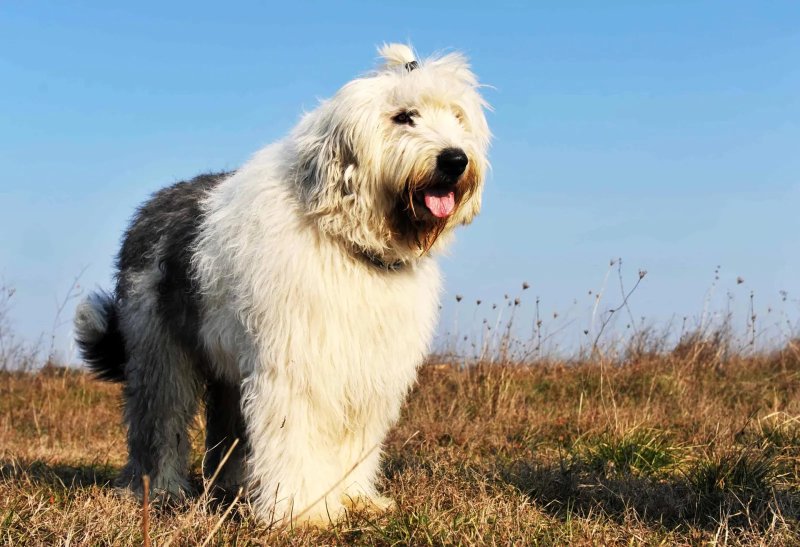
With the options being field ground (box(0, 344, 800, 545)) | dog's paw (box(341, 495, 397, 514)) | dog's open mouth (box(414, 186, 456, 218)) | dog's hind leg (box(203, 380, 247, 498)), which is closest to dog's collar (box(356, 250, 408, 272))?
dog's open mouth (box(414, 186, 456, 218))

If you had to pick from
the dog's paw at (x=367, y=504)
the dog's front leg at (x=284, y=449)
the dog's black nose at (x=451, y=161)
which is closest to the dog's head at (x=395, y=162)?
the dog's black nose at (x=451, y=161)

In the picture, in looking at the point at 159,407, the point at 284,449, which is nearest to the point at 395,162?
the point at 284,449

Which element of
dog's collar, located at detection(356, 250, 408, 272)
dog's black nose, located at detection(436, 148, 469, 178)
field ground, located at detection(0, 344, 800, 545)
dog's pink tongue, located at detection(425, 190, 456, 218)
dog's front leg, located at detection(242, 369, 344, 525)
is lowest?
field ground, located at detection(0, 344, 800, 545)

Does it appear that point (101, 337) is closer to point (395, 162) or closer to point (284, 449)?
point (284, 449)

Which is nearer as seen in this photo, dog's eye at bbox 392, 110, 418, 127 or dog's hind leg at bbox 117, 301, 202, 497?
dog's eye at bbox 392, 110, 418, 127

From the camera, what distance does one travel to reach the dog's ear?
15.3 ft

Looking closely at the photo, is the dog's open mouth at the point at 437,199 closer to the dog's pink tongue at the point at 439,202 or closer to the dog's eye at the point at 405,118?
the dog's pink tongue at the point at 439,202

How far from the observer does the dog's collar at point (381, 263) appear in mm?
4516

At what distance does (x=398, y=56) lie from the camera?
15.4 ft

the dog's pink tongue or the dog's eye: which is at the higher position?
the dog's eye

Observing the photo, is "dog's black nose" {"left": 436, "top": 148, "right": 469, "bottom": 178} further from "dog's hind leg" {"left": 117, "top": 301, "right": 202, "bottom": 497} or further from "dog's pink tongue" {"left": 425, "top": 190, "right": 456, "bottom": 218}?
"dog's hind leg" {"left": 117, "top": 301, "right": 202, "bottom": 497}

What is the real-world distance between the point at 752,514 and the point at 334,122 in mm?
2846

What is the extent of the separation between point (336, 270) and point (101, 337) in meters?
2.14

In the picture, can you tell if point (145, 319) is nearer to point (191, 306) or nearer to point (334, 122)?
point (191, 306)
